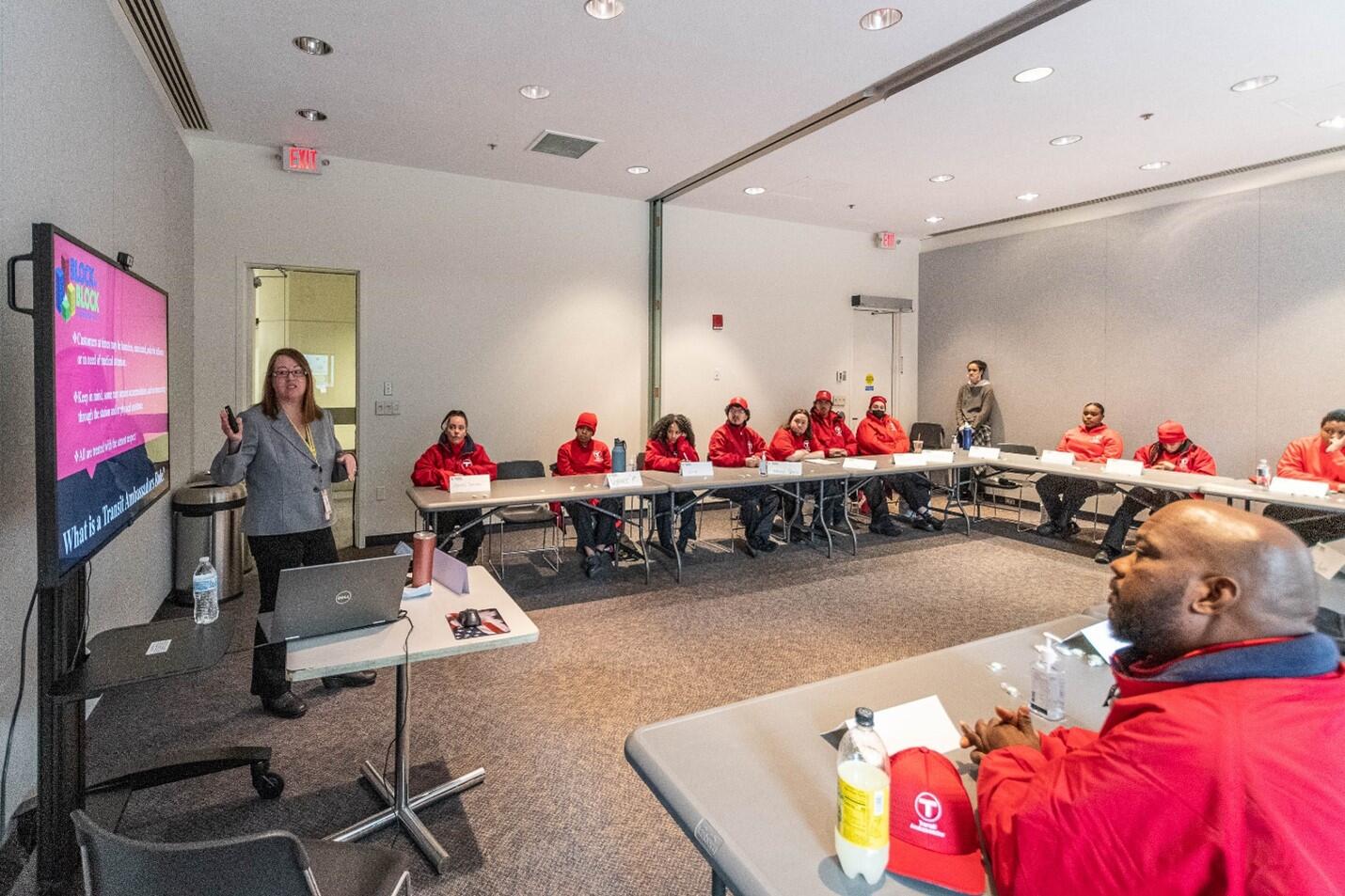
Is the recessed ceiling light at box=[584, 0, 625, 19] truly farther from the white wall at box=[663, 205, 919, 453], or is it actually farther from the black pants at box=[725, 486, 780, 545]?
the white wall at box=[663, 205, 919, 453]

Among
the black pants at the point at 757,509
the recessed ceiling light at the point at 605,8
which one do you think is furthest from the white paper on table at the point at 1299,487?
the recessed ceiling light at the point at 605,8

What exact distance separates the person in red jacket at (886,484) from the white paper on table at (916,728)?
440 centimetres

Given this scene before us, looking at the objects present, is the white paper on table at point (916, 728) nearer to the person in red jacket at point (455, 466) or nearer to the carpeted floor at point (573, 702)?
the carpeted floor at point (573, 702)

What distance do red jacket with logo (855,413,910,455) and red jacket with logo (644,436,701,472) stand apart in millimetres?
2015

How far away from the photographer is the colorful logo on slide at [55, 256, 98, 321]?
4.96 feet

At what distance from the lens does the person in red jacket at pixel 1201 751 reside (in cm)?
70

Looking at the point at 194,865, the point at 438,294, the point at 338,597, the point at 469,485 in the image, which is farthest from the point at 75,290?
the point at 438,294

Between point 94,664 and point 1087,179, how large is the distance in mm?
6988

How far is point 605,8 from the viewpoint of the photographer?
3049 millimetres

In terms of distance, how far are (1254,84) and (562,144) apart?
419 centimetres

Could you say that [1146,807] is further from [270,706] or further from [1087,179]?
[1087,179]

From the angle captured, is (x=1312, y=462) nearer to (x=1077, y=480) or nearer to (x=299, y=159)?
(x=1077, y=480)

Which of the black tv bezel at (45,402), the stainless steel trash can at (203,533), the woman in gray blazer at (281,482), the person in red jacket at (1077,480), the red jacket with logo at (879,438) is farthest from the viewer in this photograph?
the red jacket with logo at (879,438)

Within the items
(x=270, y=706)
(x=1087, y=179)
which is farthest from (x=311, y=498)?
(x=1087, y=179)
